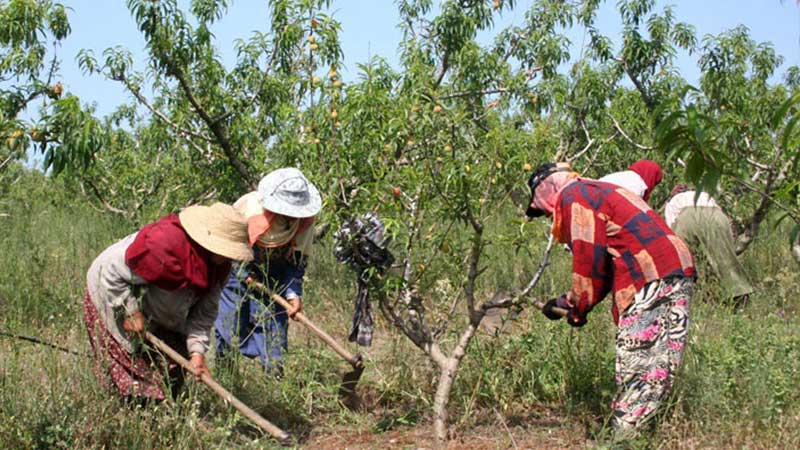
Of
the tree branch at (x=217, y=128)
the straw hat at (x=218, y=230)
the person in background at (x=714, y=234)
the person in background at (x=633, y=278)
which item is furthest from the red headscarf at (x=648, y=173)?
the tree branch at (x=217, y=128)

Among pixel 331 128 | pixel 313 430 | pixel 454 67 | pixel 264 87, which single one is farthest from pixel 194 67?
pixel 313 430

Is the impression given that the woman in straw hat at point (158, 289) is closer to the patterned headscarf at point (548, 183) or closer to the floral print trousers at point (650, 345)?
the patterned headscarf at point (548, 183)

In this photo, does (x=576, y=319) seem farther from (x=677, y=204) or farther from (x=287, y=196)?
(x=677, y=204)

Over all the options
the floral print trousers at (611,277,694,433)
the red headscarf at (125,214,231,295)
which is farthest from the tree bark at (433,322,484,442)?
the red headscarf at (125,214,231,295)

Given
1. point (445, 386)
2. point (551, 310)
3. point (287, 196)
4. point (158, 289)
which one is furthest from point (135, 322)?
point (551, 310)

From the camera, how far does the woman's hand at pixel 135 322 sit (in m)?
3.66

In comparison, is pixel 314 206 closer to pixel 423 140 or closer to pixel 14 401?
pixel 423 140

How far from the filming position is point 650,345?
3592mm

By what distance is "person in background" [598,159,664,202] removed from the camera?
156 inches

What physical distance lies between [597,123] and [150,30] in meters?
4.49

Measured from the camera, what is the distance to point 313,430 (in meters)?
4.37

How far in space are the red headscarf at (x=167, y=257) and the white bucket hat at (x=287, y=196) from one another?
0.51m

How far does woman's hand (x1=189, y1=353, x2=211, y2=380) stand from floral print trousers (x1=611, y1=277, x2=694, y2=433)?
5.88 ft

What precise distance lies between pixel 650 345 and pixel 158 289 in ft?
6.97
